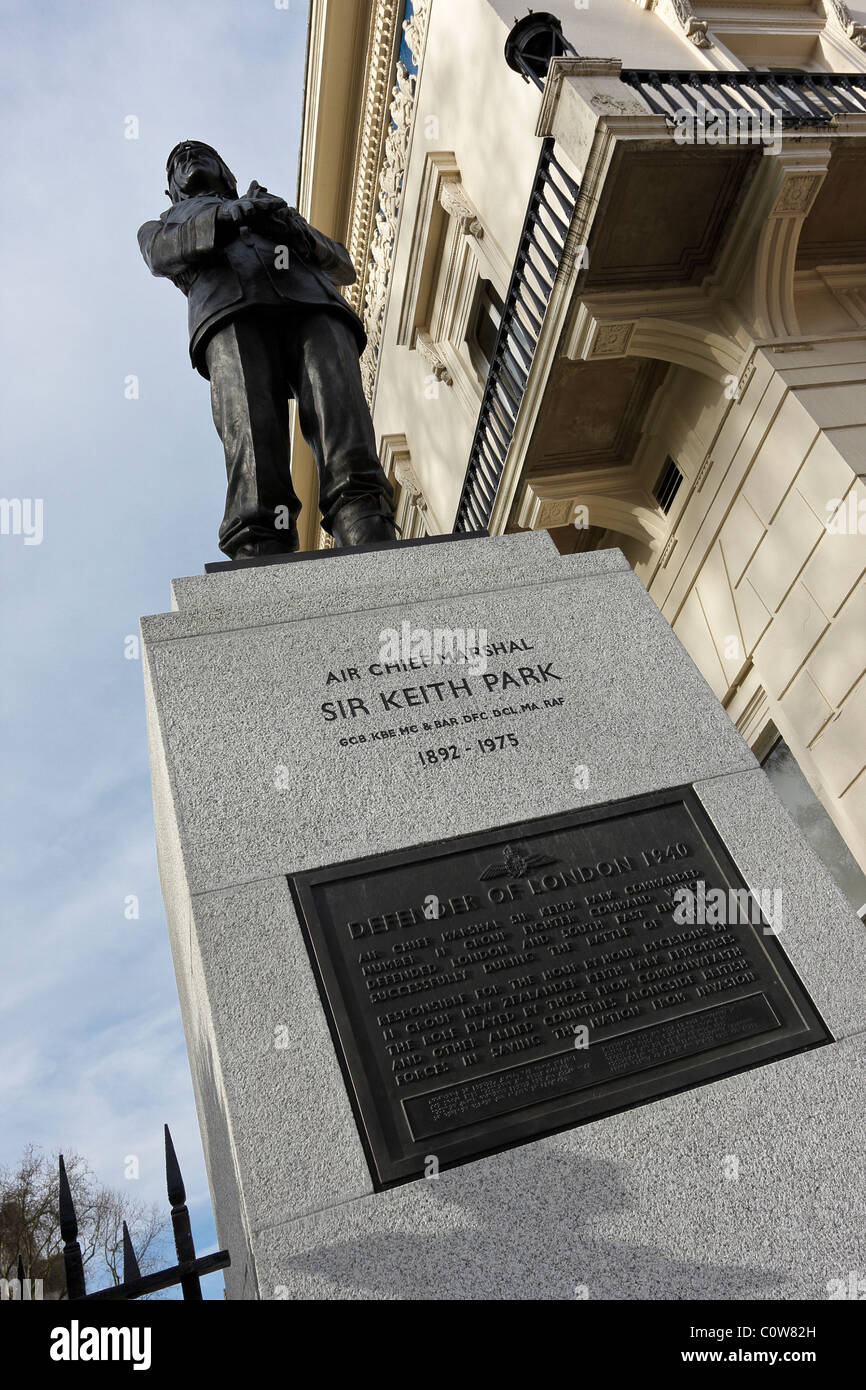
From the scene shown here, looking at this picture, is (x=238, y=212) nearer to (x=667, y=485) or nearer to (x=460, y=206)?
(x=667, y=485)

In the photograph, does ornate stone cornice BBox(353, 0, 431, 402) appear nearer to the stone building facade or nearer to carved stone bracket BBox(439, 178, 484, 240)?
the stone building facade

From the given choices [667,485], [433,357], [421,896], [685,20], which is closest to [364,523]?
[421,896]

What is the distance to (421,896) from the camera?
325 cm

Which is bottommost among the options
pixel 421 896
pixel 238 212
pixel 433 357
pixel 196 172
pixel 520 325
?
pixel 421 896

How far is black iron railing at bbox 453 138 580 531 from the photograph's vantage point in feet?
30.3

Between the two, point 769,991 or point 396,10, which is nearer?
point 769,991

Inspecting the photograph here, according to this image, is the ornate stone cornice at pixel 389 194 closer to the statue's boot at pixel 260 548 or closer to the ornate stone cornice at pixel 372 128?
the ornate stone cornice at pixel 372 128

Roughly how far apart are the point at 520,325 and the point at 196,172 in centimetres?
444

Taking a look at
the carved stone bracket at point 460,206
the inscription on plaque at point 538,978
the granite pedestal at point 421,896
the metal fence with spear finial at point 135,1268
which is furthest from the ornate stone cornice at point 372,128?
the metal fence with spear finial at point 135,1268

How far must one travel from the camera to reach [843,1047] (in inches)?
119

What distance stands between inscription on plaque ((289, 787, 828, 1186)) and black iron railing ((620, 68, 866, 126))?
771 centimetres

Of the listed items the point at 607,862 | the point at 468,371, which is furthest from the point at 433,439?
the point at 607,862
